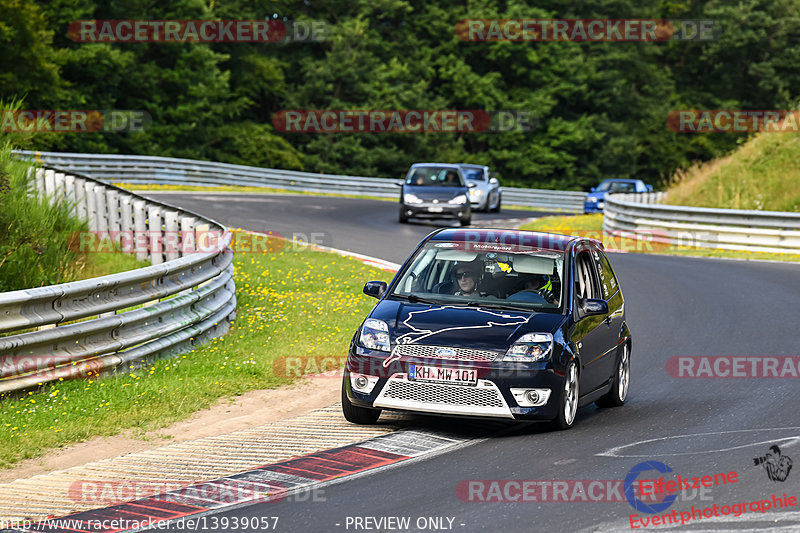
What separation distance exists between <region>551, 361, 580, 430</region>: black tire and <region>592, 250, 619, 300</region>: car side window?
63.7 inches

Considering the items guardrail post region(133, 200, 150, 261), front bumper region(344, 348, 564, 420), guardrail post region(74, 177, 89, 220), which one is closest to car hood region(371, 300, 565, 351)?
front bumper region(344, 348, 564, 420)

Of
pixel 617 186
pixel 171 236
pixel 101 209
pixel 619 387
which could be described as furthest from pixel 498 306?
pixel 617 186

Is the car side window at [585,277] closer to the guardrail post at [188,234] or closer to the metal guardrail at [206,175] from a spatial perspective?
the guardrail post at [188,234]

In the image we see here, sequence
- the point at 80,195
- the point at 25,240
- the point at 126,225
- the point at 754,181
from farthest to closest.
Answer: the point at 754,181
the point at 80,195
the point at 126,225
the point at 25,240

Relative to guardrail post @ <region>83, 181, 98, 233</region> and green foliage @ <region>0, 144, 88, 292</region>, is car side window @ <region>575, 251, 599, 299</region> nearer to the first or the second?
green foliage @ <region>0, 144, 88, 292</region>

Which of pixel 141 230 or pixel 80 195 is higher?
pixel 80 195

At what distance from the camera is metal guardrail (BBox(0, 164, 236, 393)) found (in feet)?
30.0

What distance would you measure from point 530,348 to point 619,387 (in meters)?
2.09

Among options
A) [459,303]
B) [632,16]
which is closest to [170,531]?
[459,303]

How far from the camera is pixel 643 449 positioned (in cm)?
820

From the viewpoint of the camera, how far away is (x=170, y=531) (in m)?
6.14

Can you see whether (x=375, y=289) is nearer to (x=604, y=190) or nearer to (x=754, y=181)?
(x=754, y=181)

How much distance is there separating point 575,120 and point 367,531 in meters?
66.5

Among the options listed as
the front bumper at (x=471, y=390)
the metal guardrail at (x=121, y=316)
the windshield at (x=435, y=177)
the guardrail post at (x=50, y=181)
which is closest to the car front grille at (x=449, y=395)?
the front bumper at (x=471, y=390)
